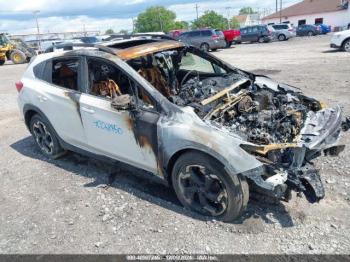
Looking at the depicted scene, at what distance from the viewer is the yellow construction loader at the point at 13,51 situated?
25.5 meters

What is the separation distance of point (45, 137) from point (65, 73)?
3.65 feet

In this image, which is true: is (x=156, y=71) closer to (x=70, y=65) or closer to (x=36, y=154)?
(x=70, y=65)

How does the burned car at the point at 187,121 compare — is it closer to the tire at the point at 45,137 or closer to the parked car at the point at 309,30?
the tire at the point at 45,137

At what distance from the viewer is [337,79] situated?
9867 millimetres

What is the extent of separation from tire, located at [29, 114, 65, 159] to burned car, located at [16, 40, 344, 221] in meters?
0.03

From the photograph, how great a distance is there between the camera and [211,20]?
8238cm

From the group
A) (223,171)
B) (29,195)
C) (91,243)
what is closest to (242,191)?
(223,171)

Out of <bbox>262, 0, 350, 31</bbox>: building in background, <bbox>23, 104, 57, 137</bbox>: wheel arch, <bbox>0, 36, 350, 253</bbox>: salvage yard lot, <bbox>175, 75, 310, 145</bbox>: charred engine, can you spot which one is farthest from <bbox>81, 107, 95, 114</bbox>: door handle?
<bbox>262, 0, 350, 31</bbox>: building in background

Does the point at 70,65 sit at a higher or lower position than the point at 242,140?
higher

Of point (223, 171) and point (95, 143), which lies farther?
point (95, 143)

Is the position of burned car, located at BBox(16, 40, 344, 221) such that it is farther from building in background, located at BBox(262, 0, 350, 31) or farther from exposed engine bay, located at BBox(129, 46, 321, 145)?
building in background, located at BBox(262, 0, 350, 31)

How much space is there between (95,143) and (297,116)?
8.03ft

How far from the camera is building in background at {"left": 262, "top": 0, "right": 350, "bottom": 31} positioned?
168 feet

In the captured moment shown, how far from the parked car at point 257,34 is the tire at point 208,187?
30.4 m
